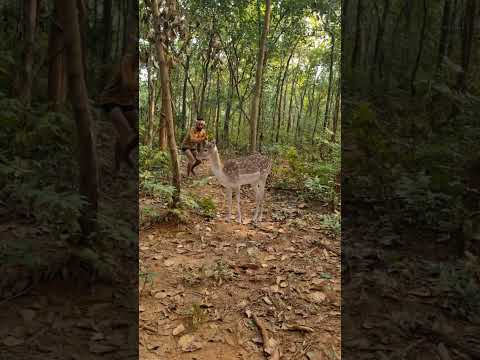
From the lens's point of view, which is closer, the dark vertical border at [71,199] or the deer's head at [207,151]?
the dark vertical border at [71,199]

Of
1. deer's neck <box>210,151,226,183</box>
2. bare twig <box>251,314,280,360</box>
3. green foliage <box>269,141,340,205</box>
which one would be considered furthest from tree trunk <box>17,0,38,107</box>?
green foliage <box>269,141,340,205</box>

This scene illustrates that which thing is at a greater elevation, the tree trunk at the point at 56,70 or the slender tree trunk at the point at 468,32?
the slender tree trunk at the point at 468,32

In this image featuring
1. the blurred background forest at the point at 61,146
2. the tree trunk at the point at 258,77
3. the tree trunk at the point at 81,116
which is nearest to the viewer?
the tree trunk at the point at 81,116

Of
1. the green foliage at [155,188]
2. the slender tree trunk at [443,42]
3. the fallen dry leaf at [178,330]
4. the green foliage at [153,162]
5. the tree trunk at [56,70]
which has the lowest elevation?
the fallen dry leaf at [178,330]

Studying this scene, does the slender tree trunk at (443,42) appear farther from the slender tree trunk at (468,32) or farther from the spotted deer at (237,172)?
the spotted deer at (237,172)

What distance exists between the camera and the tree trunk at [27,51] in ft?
11.0

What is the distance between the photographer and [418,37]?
5.33 metres

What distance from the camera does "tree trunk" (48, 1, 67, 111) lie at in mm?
2779

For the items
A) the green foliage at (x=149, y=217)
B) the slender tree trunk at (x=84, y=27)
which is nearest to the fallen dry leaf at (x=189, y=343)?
the green foliage at (x=149, y=217)

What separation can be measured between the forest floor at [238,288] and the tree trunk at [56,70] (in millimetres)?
1840

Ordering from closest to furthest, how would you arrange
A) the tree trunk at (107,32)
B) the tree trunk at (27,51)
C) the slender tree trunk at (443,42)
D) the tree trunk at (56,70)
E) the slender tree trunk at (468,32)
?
1. the tree trunk at (56,70)
2. the tree trunk at (107,32)
3. the tree trunk at (27,51)
4. the slender tree trunk at (468,32)
5. the slender tree trunk at (443,42)

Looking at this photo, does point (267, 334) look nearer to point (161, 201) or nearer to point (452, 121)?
point (161, 201)

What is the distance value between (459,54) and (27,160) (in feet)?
18.8

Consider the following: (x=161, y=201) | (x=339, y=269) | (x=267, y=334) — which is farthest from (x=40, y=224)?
(x=339, y=269)
